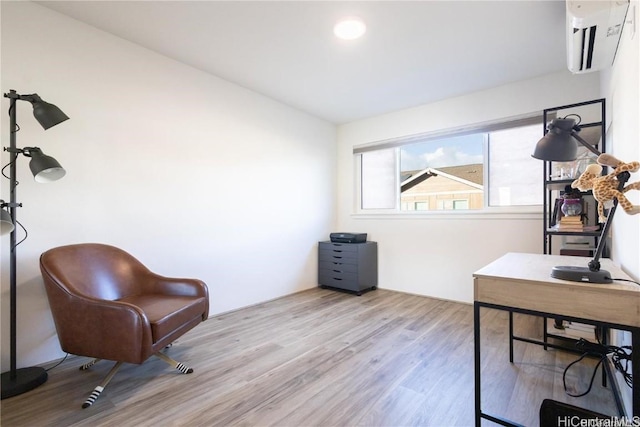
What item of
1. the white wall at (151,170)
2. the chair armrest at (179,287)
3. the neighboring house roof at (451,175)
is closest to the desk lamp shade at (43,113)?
the white wall at (151,170)

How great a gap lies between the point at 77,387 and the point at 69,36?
7.97ft

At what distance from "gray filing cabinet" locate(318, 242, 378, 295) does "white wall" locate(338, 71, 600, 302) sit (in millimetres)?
214

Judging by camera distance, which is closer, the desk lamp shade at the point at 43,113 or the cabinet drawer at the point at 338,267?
the desk lamp shade at the point at 43,113

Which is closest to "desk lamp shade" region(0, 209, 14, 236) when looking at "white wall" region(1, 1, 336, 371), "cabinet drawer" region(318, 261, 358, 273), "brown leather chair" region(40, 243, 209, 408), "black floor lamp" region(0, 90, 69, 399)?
"black floor lamp" region(0, 90, 69, 399)

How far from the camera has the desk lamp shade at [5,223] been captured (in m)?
1.59

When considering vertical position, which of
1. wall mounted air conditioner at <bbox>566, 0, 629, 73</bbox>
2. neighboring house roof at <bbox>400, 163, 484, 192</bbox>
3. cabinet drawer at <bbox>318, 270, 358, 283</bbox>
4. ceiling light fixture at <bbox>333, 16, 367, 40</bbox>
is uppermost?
ceiling light fixture at <bbox>333, 16, 367, 40</bbox>

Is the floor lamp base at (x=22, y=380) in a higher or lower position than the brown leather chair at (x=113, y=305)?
lower

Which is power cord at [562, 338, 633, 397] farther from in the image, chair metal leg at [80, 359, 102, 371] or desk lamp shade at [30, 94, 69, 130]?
desk lamp shade at [30, 94, 69, 130]

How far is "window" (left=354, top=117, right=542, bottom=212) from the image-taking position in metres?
3.17

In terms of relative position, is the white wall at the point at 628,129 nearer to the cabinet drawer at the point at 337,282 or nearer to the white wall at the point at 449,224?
the white wall at the point at 449,224

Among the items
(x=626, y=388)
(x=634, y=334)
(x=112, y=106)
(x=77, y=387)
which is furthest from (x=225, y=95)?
(x=626, y=388)

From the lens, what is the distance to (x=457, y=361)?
208 cm

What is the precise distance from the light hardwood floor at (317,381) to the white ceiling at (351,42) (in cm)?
246

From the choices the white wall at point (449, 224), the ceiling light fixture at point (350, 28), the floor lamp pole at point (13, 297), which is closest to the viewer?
the floor lamp pole at point (13, 297)
